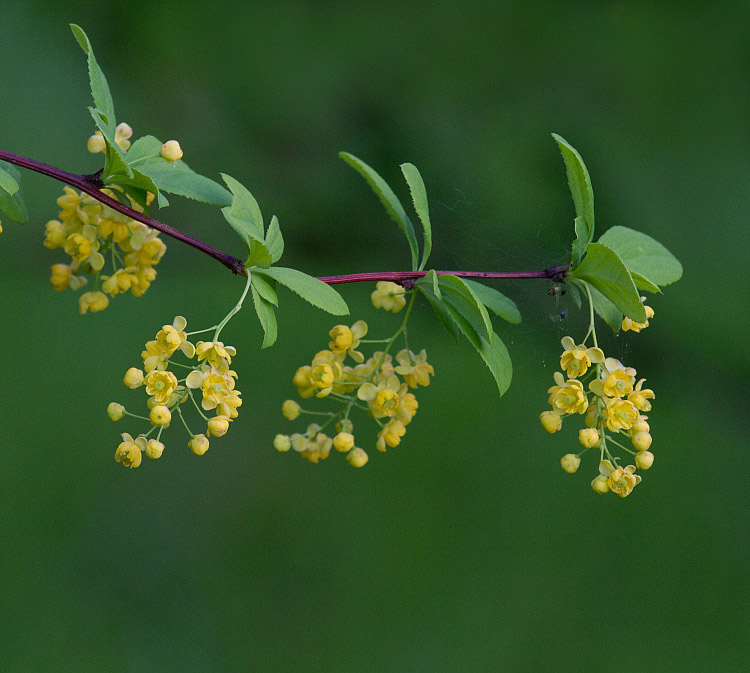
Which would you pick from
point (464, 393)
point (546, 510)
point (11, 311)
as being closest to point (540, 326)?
point (464, 393)

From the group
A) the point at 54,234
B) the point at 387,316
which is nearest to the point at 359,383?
the point at 54,234

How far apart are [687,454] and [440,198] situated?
741mm

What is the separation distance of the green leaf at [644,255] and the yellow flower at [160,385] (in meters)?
0.31

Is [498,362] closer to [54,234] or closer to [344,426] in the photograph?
[344,426]

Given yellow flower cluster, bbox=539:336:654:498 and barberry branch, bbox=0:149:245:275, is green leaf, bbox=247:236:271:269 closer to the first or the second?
barberry branch, bbox=0:149:245:275

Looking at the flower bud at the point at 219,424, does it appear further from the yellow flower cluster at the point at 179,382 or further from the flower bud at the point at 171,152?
the flower bud at the point at 171,152

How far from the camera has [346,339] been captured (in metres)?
0.54

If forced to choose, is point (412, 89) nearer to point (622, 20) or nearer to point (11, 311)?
point (622, 20)

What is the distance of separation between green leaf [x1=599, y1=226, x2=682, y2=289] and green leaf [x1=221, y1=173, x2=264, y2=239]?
0.81ft

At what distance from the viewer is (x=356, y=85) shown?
1.60m

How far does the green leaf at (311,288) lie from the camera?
0.46m

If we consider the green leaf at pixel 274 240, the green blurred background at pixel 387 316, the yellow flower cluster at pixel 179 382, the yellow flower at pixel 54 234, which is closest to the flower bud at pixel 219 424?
the yellow flower cluster at pixel 179 382

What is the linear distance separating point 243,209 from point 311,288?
0.22 feet

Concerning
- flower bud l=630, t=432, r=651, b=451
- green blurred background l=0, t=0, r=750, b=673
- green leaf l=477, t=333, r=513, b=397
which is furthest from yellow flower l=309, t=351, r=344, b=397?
green blurred background l=0, t=0, r=750, b=673
